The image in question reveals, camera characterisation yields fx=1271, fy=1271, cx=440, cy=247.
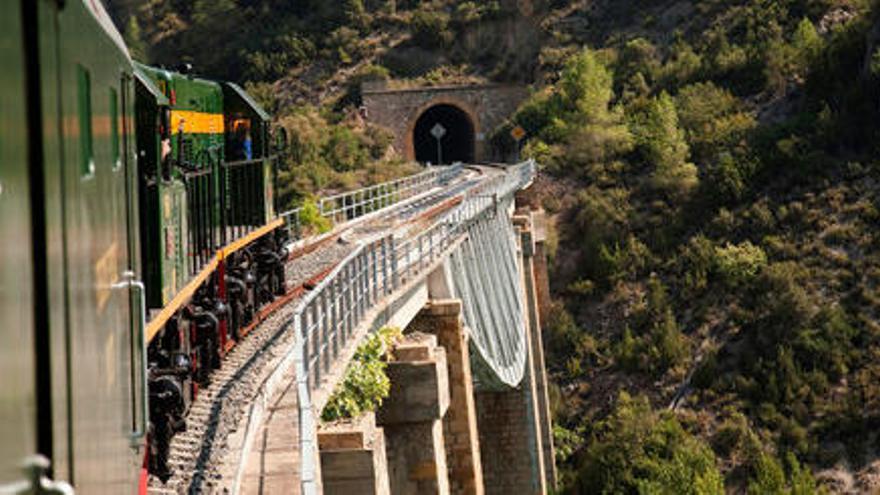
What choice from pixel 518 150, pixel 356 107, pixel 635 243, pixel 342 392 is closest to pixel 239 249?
pixel 342 392

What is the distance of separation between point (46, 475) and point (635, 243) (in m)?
45.7

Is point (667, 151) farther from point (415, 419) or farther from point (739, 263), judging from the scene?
point (415, 419)

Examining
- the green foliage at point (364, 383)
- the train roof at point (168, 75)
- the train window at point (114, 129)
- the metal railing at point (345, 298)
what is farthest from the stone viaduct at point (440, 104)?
the train window at point (114, 129)

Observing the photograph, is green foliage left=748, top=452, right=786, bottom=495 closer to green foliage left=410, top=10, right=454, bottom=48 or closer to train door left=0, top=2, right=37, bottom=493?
train door left=0, top=2, right=37, bottom=493

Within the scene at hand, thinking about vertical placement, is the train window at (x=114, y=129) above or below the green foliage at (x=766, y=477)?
above

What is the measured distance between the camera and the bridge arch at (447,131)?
236 ft

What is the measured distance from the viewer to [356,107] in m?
73.2

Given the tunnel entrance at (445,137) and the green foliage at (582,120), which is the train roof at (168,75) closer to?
the green foliage at (582,120)

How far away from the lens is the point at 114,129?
4965mm

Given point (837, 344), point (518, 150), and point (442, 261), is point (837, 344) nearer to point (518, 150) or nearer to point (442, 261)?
point (442, 261)

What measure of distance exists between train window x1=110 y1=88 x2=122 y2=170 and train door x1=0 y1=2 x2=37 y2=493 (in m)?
1.90

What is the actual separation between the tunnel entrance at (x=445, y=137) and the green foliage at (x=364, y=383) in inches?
2348

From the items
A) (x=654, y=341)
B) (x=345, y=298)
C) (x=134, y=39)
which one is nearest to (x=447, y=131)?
(x=134, y=39)

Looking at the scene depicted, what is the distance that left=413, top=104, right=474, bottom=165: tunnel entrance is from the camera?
7638cm
